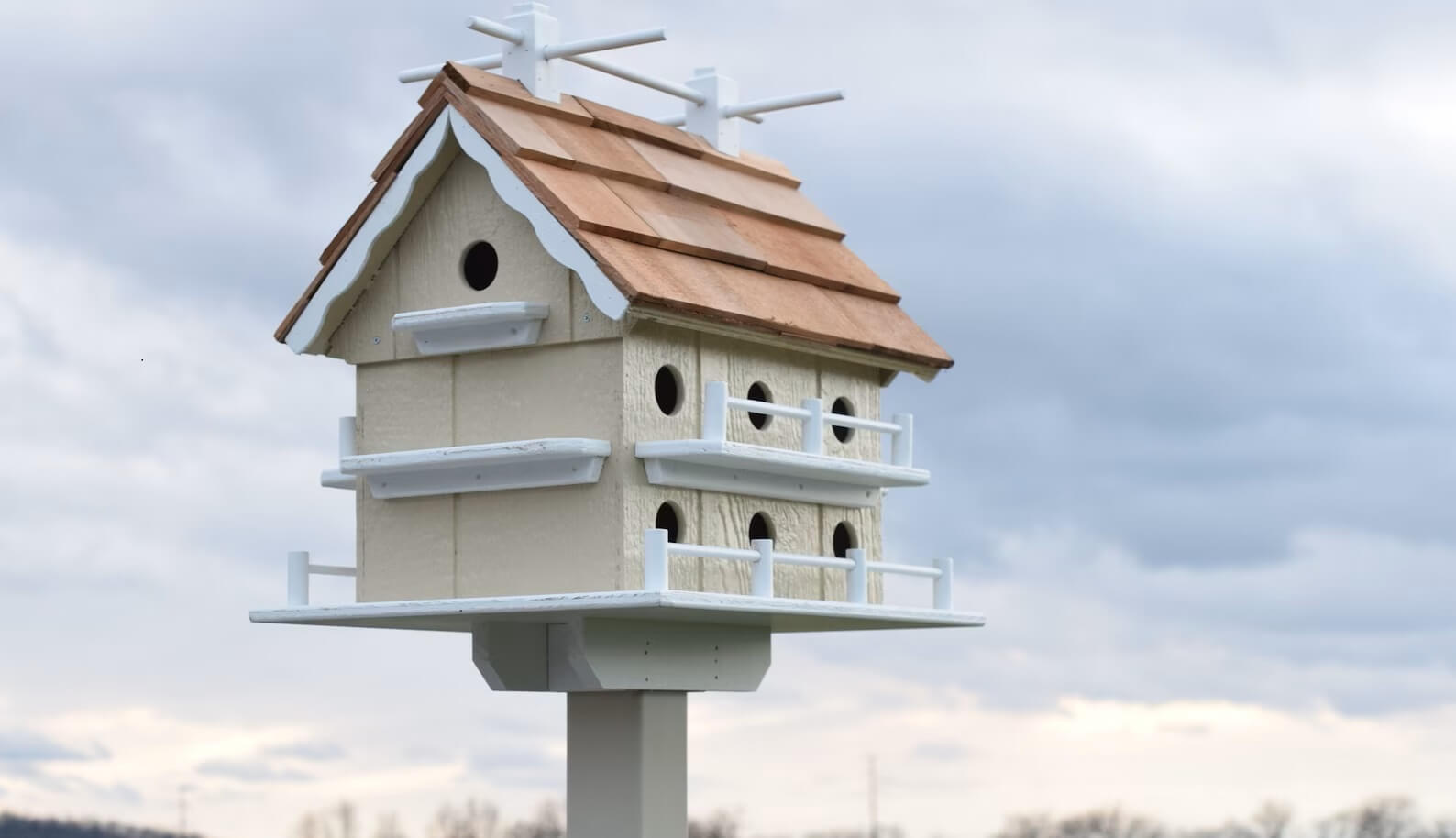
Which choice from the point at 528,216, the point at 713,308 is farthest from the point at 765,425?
the point at 528,216

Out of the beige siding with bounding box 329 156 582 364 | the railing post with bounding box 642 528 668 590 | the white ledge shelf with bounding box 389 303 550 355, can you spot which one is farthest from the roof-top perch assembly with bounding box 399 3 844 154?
the railing post with bounding box 642 528 668 590

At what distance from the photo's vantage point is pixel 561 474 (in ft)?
36.7

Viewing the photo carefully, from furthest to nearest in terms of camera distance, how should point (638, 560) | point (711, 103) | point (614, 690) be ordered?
1. point (711, 103)
2. point (614, 690)
3. point (638, 560)

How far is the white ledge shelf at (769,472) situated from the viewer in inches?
436

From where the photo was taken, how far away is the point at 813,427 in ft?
38.9

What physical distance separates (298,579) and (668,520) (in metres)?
1.95

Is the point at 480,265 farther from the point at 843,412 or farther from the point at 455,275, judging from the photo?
the point at 843,412

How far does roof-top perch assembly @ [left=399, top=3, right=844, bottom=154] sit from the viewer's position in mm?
11977

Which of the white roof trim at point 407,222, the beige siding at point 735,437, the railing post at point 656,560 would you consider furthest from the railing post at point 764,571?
the white roof trim at point 407,222

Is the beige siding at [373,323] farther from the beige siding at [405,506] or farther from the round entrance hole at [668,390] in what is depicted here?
the round entrance hole at [668,390]

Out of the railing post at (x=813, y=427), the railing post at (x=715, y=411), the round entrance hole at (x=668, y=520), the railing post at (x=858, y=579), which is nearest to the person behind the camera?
the railing post at (x=715, y=411)

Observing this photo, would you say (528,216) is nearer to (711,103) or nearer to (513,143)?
(513,143)

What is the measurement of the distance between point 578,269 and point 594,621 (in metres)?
1.75

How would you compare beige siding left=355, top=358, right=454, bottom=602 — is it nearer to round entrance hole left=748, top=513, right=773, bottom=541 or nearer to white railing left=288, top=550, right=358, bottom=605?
white railing left=288, top=550, right=358, bottom=605
